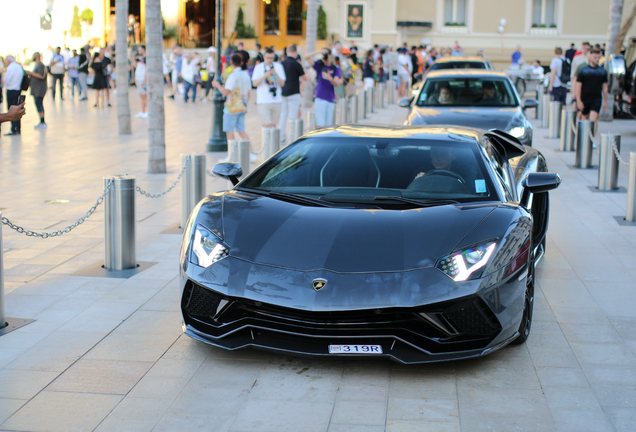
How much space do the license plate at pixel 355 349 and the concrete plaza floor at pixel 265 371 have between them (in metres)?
0.19

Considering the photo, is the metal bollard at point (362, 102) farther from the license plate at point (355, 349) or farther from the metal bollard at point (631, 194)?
the license plate at point (355, 349)

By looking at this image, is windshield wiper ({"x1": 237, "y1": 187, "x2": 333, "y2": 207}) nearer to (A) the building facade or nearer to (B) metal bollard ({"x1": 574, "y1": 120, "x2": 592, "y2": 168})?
(B) metal bollard ({"x1": 574, "y1": 120, "x2": 592, "y2": 168})

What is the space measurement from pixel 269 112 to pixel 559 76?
35.4ft

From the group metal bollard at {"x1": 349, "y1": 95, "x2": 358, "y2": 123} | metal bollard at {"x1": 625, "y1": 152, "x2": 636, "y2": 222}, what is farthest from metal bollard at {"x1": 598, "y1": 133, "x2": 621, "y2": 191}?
metal bollard at {"x1": 349, "y1": 95, "x2": 358, "y2": 123}

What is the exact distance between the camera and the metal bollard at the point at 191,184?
826 centimetres

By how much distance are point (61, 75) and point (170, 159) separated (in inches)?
645

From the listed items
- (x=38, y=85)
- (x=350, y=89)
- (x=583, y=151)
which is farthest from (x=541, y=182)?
(x=350, y=89)

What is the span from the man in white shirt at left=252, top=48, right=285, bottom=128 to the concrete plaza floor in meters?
6.68

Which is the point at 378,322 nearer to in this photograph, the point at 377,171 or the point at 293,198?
the point at 293,198

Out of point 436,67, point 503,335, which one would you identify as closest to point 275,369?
point 503,335

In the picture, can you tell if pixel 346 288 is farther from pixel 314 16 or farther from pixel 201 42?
pixel 201 42

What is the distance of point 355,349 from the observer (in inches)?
159

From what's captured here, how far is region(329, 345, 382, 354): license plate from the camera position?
13.2ft

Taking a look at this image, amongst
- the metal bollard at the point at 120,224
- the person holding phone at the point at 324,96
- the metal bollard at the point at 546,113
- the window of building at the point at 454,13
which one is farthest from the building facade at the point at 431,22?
the metal bollard at the point at 120,224
